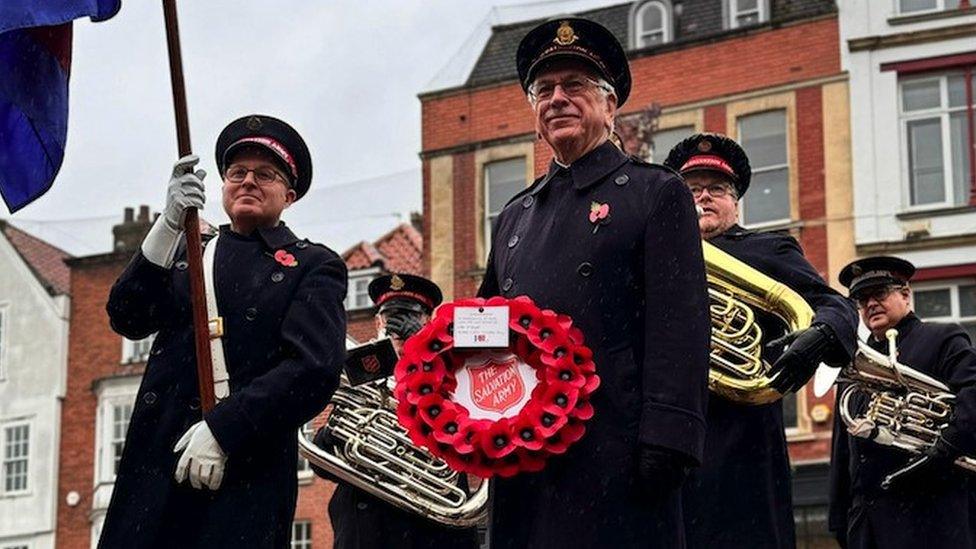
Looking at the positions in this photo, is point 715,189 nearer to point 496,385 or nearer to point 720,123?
point 496,385

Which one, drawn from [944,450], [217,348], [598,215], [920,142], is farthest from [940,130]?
[217,348]

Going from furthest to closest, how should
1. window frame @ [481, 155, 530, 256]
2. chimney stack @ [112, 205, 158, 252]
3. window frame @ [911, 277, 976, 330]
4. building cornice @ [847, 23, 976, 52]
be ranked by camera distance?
chimney stack @ [112, 205, 158, 252]
window frame @ [481, 155, 530, 256]
building cornice @ [847, 23, 976, 52]
window frame @ [911, 277, 976, 330]

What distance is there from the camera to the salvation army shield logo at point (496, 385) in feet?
19.2

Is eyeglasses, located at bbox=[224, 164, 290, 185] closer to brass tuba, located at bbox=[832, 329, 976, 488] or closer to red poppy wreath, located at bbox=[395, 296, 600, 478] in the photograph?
red poppy wreath, located at bbox=[395, 296, 600, 478]

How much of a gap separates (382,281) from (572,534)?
517 centimetres

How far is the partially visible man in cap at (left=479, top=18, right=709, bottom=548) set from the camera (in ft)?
18.7

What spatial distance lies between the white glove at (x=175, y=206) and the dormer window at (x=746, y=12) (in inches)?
1064

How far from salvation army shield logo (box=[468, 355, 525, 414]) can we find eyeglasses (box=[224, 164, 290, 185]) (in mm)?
1539

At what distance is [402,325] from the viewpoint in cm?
1039

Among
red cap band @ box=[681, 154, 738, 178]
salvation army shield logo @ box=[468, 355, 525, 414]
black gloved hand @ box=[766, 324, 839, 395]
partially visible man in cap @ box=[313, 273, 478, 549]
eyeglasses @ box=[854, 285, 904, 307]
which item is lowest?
partially visible man in cap @ box=[313, 273, 478, 549]

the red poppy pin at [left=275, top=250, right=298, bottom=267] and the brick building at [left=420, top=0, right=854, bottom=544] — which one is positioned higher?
the brick building at [left=420, top=0, right=854, bottom=544]

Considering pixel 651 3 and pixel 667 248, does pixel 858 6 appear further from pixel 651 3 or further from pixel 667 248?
pixel 667 248

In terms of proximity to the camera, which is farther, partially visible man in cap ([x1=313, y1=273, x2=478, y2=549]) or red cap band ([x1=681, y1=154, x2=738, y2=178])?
partially visible man in cap ([x1=313, y1=273, x2=478, y2=549])

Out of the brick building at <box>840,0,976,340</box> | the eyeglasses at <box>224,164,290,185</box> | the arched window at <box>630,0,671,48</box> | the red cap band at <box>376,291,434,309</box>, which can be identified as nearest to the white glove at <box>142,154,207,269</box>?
the eyeglasses at <box>224,164,290,185</box>
